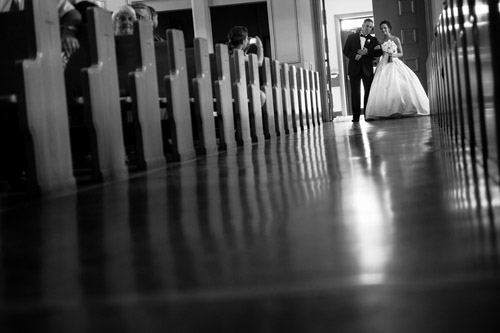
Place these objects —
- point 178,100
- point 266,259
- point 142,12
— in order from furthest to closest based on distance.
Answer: point 142,12
point 178,100
point 266,259

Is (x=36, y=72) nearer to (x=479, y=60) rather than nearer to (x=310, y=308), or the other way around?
(x=479, y=60)

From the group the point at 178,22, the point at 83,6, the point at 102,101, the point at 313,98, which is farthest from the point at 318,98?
the point at 102,101

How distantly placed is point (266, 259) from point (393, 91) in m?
9.56

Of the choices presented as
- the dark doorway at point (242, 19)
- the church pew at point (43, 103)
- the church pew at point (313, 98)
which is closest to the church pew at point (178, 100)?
the church pew at point (43, 103)

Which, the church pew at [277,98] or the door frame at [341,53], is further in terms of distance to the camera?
the door frame at [341,53]

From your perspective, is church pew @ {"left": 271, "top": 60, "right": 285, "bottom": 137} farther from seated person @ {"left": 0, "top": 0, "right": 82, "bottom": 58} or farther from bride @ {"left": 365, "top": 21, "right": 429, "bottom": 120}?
seated person @ {"left": 0, "top": 0, "right": 82, "bottom": 58}

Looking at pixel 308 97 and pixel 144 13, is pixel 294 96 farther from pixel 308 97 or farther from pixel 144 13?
pixel 144 13

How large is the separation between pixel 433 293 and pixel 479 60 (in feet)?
4.80

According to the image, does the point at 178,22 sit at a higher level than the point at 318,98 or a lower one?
higher

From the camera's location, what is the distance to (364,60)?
10438mm

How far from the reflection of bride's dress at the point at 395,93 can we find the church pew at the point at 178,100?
6.24m

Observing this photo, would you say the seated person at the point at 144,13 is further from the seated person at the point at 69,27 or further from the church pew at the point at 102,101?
the church pew at the point at 102,101

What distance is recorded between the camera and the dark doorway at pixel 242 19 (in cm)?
1623

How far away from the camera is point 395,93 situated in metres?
10.6
